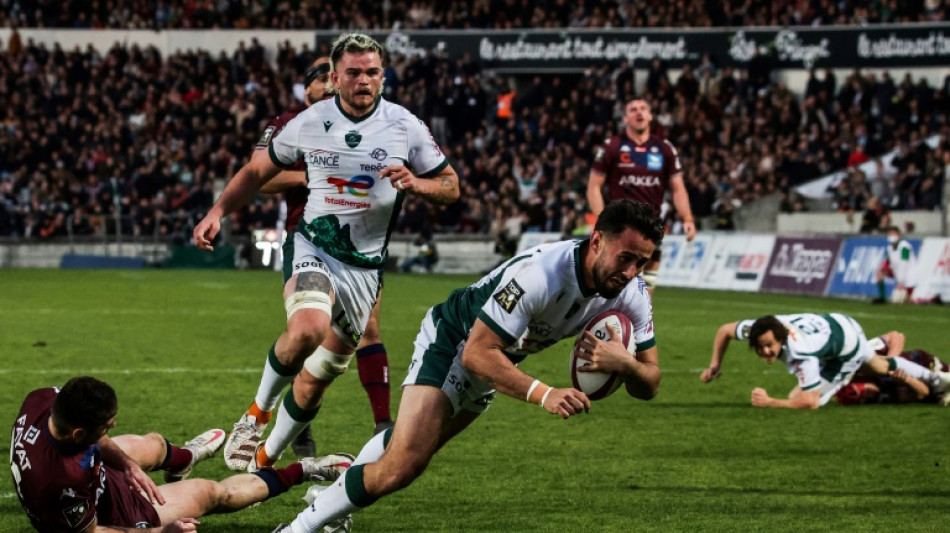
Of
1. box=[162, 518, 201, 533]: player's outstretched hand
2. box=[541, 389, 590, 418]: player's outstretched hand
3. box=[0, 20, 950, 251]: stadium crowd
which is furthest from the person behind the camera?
box=[0, 20, 950, 251]: stadium crowd

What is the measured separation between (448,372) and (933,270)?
18712mm

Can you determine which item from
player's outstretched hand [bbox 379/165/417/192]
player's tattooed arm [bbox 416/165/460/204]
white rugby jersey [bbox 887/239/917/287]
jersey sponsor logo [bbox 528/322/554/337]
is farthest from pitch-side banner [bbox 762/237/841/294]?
jersey sponsor logo [bbox 528/322/554/337]

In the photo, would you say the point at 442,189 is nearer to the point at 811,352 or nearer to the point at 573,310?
the point at 573,310

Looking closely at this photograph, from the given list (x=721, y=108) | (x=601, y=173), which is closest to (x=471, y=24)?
(x=721, y=108)

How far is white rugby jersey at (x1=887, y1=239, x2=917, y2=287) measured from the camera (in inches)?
908

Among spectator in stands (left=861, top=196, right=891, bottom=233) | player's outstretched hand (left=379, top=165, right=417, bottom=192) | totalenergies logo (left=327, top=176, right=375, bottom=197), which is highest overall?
player's outstretched hand (left=379, top=165, right=417, bottom=192)

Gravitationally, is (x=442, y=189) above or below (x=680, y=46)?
above

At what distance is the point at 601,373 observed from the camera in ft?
18.5

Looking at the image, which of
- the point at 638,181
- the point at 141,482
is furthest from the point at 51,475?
the point at 638,181

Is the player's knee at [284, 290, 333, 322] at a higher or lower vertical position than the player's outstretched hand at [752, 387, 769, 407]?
higher

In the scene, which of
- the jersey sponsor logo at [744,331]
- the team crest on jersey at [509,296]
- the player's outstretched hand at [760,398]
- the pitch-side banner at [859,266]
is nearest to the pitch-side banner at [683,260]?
the pitch-side banner at [859,266]

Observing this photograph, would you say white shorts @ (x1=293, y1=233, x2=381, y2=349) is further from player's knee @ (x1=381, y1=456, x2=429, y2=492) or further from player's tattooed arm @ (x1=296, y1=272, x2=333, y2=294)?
player's knee @ (x1=381, y1=456, x2=429, y2=492)

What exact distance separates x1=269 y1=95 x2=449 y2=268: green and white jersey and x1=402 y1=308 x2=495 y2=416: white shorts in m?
1.79

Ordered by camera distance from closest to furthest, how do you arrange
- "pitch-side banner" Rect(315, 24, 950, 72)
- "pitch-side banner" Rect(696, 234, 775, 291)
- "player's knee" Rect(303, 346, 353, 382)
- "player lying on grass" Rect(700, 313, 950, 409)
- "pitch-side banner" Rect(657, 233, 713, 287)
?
"player's knee" Rect(303, 346, 353, 382), "player lying on grass" Rect(700, 313, 950, 409), "pitch-side banner" Rect(696, 234, 775, 291), "pitch-side banner" Rect(657, 233, 713, 287), "pitch-side banner" Rect(315, 24, 950, 72)
